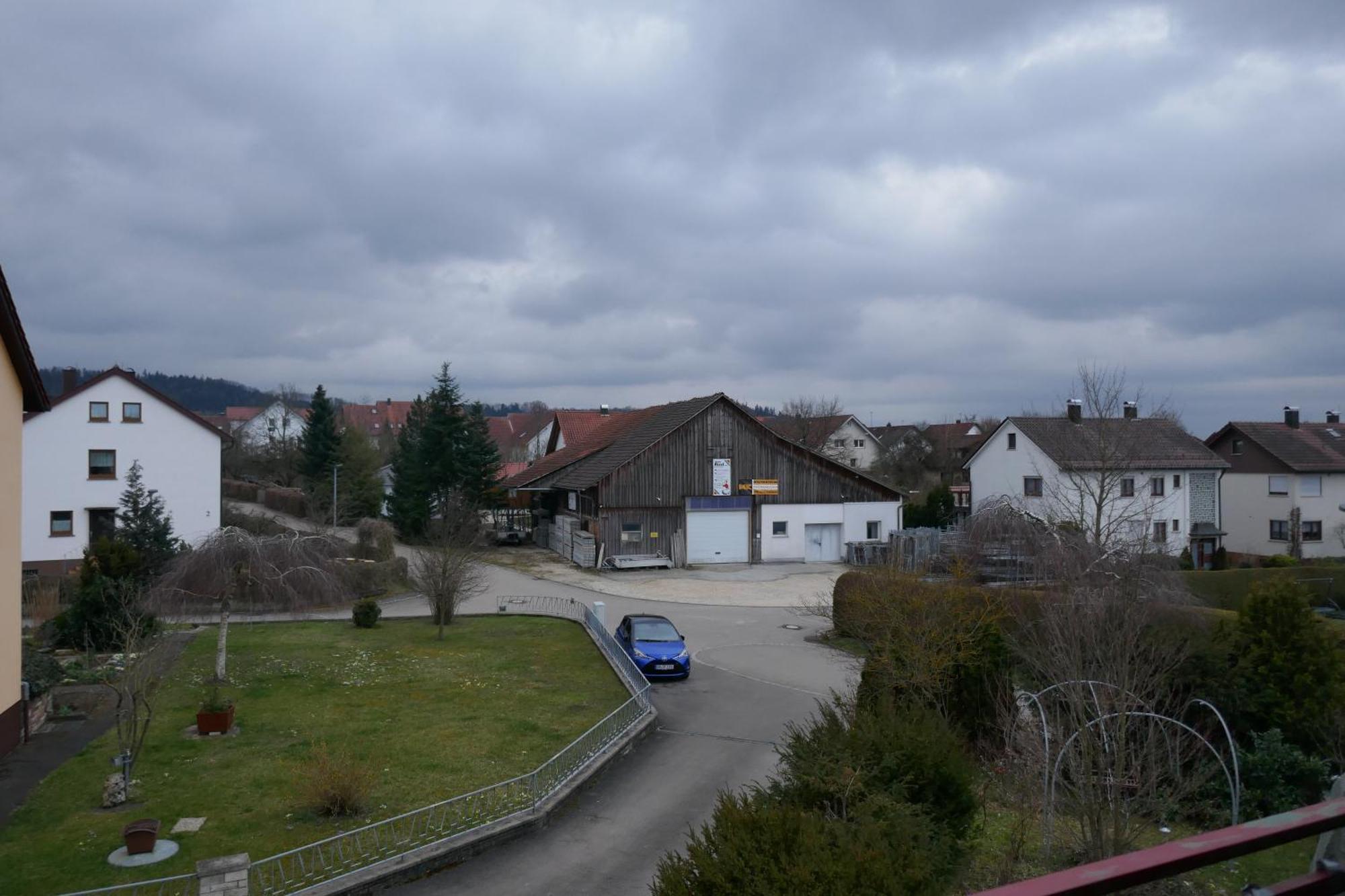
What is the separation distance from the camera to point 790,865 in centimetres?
554

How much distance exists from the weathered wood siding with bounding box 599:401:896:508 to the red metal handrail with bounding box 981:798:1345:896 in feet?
130

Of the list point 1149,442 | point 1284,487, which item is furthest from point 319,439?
point 1284,487

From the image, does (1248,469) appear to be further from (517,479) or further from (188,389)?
(188,389)

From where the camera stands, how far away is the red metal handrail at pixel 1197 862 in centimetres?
185

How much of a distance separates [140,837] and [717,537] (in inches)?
1315

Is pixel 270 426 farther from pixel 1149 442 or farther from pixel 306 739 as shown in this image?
pixel 306 739

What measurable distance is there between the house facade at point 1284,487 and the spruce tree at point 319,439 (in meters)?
54.2

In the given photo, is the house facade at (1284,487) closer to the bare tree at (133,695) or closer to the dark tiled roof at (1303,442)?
the dark tiled roof at (1303,442)

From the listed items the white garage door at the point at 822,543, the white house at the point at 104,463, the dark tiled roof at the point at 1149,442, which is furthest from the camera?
the dark tiled roof at the point at 1149,442

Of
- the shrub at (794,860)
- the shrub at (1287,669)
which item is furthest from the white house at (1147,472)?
the shrub at (794,860)

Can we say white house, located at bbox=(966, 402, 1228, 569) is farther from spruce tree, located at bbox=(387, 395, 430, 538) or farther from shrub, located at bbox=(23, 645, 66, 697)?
shrub, located at bbox=(23, 645, 66, 697)

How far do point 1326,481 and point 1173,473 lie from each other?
871 centimetres

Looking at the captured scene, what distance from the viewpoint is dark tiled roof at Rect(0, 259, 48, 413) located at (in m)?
14.7

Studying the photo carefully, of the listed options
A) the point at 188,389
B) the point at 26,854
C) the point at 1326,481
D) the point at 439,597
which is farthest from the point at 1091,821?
the point at 188,389
